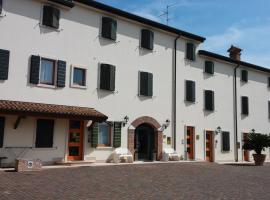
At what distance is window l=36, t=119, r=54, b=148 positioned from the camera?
16875 mm

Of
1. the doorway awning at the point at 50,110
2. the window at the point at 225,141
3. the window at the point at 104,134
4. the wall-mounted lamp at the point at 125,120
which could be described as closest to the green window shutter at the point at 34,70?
the doorway awning at the point at 50,110

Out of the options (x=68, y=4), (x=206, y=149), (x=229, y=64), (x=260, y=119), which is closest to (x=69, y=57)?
(x=68, y=4)

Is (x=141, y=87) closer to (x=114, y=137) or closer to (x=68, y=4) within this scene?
(x=114, y=137)

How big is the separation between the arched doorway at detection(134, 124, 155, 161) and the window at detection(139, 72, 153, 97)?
201cm

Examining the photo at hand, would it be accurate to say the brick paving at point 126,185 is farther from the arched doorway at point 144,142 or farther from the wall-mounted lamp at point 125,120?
the arched doorway at point 144,142

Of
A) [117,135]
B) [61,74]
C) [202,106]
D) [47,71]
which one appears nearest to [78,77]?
[61,74]

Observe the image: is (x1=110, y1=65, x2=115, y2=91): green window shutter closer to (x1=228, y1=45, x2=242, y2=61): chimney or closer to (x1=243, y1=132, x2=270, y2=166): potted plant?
(x1=243, y1=132, x2=270, y2=166): potted plant

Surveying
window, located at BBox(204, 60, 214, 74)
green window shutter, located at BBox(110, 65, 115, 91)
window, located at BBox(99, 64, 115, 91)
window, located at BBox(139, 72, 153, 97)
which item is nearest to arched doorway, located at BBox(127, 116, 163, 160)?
window, located at BBox(139, 72, 153, 97)

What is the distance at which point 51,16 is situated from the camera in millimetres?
17578

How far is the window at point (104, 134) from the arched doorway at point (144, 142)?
2.26 metres

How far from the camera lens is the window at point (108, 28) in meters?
19.7

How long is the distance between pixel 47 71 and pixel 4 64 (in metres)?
2.28

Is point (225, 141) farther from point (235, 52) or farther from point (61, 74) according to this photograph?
point (61, 74)

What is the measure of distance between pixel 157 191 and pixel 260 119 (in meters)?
21.2
